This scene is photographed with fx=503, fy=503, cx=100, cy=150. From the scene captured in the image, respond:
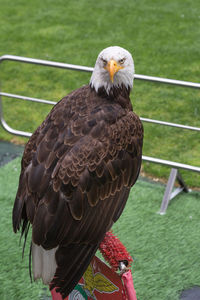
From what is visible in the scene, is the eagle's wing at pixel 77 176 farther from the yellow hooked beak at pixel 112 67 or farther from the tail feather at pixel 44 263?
the yellow hooked beak at pixel 112 67

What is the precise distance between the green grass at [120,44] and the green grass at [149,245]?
22.1 inches

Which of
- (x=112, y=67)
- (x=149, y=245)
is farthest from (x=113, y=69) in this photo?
(x=149, y=245)

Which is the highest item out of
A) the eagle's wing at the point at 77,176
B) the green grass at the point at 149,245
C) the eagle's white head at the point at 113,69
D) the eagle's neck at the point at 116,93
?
the eagle's white head at the point at 113,69

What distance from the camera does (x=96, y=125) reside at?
8.77 ft

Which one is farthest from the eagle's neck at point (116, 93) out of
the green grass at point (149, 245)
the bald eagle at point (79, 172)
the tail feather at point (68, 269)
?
the green grass at point (149, 245)

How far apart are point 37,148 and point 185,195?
225cm

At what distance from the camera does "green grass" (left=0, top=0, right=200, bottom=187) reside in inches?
225

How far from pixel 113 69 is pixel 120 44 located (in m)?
5.70

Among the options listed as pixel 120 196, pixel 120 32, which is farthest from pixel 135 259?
pixel 120 32

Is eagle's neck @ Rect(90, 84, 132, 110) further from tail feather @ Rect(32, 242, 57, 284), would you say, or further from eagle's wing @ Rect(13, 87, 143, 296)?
tail feather @ Rect(32, 242, 57, 284)

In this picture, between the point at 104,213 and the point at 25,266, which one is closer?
the point at 104,213

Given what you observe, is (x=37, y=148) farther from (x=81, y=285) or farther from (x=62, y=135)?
(x=81, y=285)

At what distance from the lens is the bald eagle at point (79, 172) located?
8.09 ft

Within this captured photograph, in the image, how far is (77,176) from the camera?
251 centimetres
